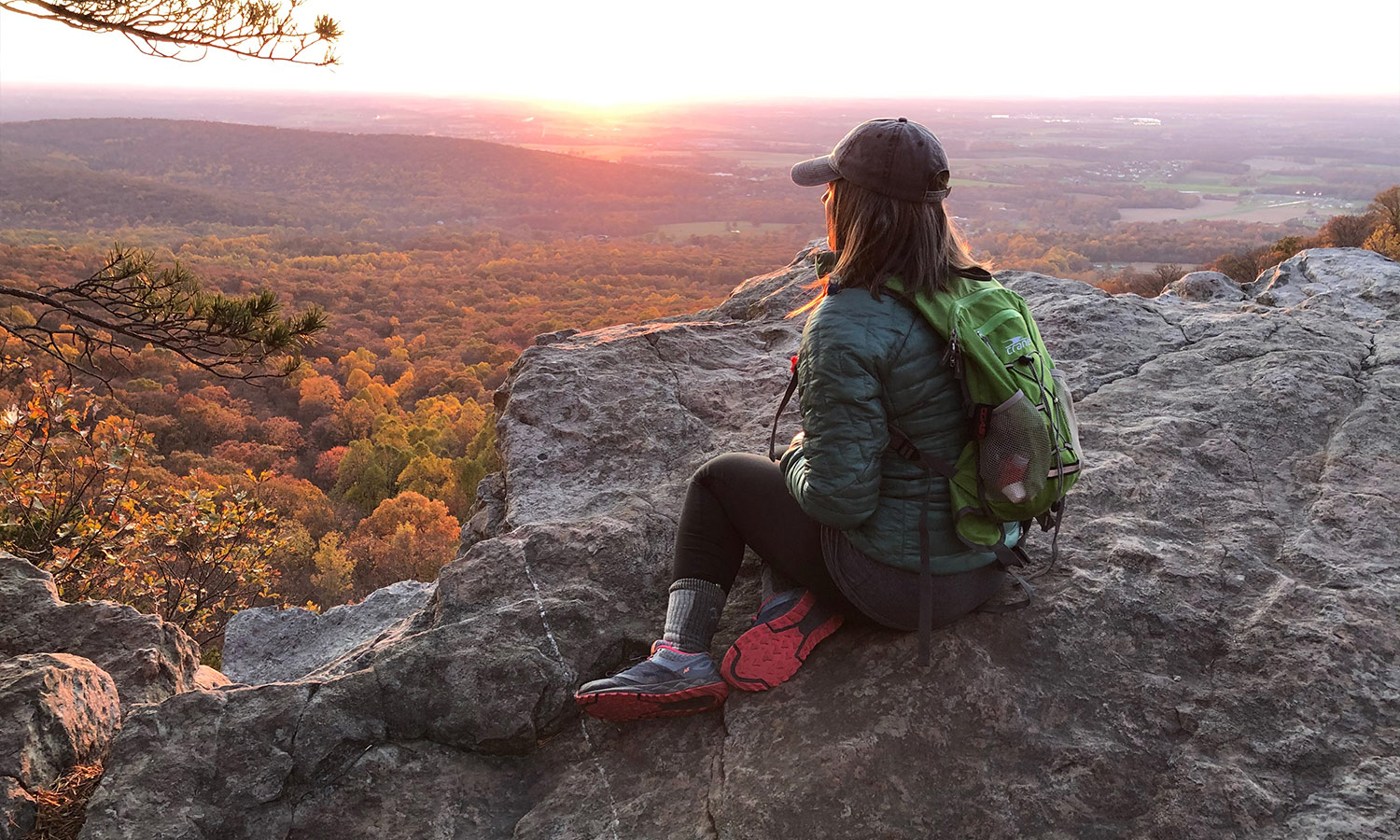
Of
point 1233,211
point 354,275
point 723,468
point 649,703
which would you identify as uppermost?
point 1233,211

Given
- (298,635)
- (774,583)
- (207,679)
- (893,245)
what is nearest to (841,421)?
(893,245)

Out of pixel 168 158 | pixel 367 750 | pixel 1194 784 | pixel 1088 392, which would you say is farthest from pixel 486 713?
pixel 168 158

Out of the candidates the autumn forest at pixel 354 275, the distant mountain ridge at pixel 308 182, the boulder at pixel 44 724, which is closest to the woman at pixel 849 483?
the autumn forest at pixel 354 275

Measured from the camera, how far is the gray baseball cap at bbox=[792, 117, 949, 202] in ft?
8.25

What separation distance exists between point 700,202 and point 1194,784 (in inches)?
3943

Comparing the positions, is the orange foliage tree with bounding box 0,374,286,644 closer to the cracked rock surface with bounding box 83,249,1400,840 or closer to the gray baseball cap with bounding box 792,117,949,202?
the cracked rock surface with bounding box 83,249,1400,840

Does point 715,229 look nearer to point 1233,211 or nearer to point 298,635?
point 1233,211

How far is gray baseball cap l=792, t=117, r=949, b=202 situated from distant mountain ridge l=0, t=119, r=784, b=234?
96594 mm

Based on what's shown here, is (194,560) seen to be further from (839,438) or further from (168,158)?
(168,158)

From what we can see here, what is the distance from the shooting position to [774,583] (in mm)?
3283

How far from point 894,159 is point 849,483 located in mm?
1031

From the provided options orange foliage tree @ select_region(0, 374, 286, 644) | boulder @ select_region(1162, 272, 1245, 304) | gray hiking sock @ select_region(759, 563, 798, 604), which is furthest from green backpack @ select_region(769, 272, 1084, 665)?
orange foliage tree @ select_region(0, 374, 286, 644)

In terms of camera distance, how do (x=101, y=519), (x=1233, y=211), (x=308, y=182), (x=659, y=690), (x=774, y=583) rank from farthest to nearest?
(x=308, y=182) < (x=1233, y=211) < (x=101, y=519) < (x=774, y=583) < (x=659, y=690)

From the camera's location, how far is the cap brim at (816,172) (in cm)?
271
